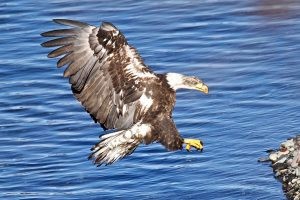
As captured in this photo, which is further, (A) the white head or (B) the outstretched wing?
(A) the white head

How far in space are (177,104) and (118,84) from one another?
401 cm

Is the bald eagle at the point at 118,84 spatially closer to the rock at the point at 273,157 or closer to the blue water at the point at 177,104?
the blue water at the point at 177,104

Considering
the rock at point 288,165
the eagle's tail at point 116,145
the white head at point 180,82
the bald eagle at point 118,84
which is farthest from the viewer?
the rock at point 288,165

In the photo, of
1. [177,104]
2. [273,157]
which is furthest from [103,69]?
[177,104]

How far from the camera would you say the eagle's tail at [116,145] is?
30.1 ft

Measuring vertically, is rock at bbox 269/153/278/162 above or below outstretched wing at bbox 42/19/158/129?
below

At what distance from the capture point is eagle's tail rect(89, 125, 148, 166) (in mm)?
9172

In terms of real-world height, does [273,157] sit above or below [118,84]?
below

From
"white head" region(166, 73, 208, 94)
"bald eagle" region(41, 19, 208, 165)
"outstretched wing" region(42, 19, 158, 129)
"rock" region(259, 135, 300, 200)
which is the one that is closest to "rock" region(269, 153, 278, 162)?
"rock" region(259, 135, 300, 200)

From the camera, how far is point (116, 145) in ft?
30.2

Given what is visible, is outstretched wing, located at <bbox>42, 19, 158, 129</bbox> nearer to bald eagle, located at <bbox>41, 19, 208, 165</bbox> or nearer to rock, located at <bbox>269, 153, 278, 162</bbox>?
bald eagle, located at <bbox>41, 19, 208, 165</bbox>

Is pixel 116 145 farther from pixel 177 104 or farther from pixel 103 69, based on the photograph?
pixel 177 104

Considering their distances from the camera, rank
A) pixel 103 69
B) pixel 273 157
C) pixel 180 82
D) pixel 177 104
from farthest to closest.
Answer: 1. pixel 177 104
2. pixel 273 157
3. pixel 180 82
4. pixel 103 69

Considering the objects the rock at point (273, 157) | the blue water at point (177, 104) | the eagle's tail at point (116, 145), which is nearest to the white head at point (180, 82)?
the eagle's tail at point (116, 145)
